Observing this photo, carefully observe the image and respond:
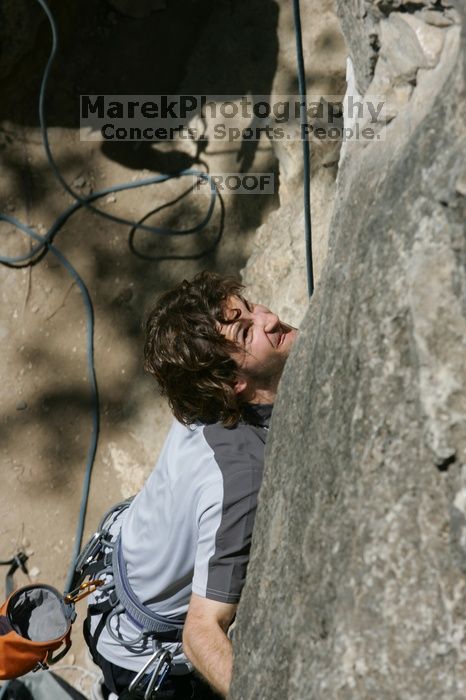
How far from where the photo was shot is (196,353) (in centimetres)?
189

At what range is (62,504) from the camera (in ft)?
11.7

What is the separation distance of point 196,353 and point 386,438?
0.79 metres

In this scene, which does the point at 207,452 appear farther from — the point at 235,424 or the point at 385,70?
the point at 385,70

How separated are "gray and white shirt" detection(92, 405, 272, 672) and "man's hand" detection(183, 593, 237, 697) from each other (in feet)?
0.09

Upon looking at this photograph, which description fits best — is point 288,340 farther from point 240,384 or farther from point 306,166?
point 306,166

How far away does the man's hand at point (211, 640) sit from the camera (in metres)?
1.60

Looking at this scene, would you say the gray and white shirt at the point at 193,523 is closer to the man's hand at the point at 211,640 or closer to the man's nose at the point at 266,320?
the man's hand at the point at 211,640

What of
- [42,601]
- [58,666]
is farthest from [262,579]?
[58,666]

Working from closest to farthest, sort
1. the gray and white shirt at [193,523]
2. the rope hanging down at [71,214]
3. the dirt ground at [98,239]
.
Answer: the gray and white shirt at [193,523] < the dirt ground at [98,239] < the rope hanging down at [71,214]

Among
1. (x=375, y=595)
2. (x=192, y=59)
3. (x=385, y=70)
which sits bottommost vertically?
(x=375, y=595)

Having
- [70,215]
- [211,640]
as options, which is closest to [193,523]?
[211,640]

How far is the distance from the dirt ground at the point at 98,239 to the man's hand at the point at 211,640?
5.72 feet

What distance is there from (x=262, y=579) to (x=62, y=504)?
7.35 ft

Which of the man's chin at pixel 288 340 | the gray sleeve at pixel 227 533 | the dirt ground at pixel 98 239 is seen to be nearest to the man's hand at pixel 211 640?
the gray sleeve at pixel 227 533
